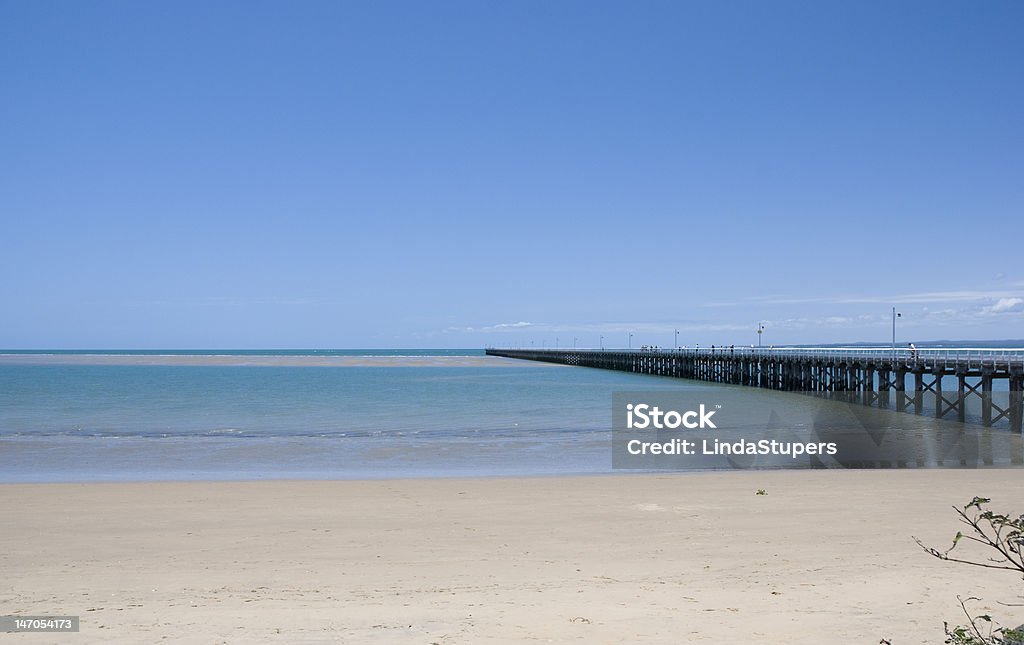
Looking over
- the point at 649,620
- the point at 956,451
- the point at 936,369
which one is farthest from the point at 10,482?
the point at 936,369

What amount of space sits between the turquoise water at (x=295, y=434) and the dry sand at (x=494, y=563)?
360cm

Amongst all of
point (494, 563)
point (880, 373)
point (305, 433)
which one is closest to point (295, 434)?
point (305, 433)

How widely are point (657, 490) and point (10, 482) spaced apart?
39.2ft

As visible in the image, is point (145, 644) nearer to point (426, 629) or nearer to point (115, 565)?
point (426, 629)

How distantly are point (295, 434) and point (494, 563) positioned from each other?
61.7 feet

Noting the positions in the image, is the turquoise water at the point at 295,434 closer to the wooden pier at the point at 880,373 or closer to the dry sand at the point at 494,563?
the dry sand at the point at 494,563

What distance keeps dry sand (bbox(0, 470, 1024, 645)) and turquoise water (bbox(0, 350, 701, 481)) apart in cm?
360

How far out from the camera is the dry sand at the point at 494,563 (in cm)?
610

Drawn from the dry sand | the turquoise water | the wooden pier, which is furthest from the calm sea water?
the dry sand

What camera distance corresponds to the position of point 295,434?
26109 mm

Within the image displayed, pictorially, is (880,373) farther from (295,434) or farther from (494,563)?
(494,563)

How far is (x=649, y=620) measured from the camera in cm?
624

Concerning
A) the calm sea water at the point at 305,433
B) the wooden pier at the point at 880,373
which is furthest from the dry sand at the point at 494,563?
the wooden pier at the point at 880,373

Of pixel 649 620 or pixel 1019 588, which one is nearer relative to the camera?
pixel 649 620
